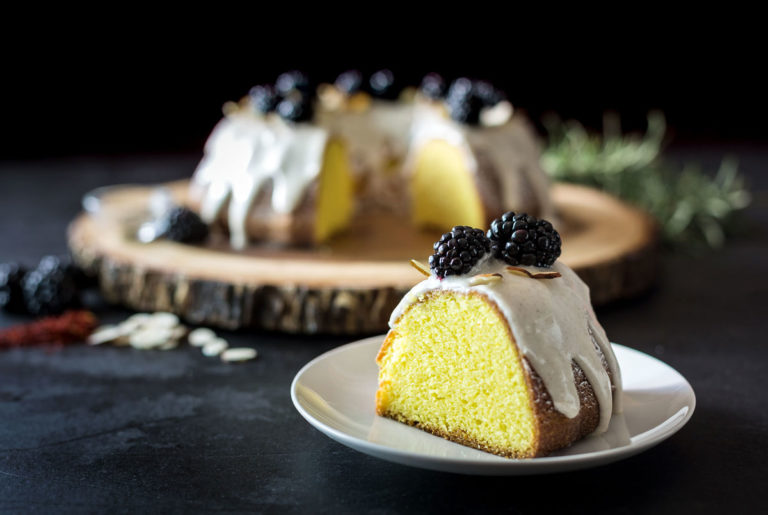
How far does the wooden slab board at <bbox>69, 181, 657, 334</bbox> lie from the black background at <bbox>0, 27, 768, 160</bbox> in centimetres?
235

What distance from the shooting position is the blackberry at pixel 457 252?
2379 mm

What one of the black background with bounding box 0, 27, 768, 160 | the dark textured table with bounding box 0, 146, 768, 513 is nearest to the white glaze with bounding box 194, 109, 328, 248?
the dark textured table with bounding box 0, 146, 768, 513

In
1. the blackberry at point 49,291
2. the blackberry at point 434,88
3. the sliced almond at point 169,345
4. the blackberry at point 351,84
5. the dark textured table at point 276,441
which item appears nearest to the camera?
the dark textured table at point 276,441

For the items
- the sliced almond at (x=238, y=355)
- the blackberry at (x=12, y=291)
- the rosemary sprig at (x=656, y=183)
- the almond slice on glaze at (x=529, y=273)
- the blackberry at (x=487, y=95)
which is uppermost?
the blackberry at (x=487, y=95)

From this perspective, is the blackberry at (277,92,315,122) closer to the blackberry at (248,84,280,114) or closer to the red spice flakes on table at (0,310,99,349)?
the blackberry at (248,84,280,114)

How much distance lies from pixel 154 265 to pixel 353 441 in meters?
1.67

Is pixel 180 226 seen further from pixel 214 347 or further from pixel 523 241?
pixel 523 241

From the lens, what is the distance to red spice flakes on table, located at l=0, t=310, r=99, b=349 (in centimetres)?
341

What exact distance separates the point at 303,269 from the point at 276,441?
1108mm

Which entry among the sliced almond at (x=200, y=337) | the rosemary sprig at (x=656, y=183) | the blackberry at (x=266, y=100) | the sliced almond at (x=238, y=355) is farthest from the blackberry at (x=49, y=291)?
the rosemary sprig at (x=656, y=183)

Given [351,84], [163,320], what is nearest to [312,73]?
[351,84]

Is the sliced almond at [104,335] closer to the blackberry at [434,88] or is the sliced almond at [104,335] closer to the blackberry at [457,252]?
the blackberry at [457,252]

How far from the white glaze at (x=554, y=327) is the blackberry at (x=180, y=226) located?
167cm

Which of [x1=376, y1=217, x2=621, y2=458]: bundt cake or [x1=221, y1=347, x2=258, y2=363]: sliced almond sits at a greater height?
[x1=376, y1=217, x2=621, y2=458]: bundt cake
